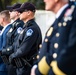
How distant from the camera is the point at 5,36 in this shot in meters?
6.32

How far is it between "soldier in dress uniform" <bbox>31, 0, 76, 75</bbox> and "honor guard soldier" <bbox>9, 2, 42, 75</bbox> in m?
2.12

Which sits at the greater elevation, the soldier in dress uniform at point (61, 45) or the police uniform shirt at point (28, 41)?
the soldier in dress uniform at point (61, 45)

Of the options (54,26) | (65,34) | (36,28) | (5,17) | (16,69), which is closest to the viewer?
(65,34)

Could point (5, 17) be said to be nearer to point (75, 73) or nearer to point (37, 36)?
point (37, 36)

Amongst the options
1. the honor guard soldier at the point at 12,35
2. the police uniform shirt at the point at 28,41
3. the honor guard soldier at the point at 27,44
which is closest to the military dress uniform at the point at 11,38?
the honor guard soldier at the point at 12,35

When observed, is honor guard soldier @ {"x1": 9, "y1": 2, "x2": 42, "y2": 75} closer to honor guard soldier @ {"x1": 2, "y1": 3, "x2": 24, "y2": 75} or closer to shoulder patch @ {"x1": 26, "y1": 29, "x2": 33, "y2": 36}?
shoulder patch @ {"x1": 26, "y1": 29, "x2": 33, "y2": 36}

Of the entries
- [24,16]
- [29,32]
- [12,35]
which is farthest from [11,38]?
[29,32]

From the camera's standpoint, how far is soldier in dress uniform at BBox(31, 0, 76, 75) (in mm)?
2934

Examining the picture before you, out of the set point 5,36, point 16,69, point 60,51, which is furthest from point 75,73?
point 5,36

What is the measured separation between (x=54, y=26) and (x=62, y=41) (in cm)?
26

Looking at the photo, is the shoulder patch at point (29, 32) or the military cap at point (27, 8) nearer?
the shoulder patch at point (29, 32)

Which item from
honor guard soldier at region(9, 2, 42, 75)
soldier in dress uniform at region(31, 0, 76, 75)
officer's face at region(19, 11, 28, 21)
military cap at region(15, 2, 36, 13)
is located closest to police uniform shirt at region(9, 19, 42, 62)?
honor guard soldier at region(9, 2, 42, 75)

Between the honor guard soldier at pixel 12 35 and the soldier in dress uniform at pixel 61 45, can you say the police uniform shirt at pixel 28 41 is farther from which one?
the soldier in dress uniform at pixel 61 45

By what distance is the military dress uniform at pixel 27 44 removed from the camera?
5.48 metres
